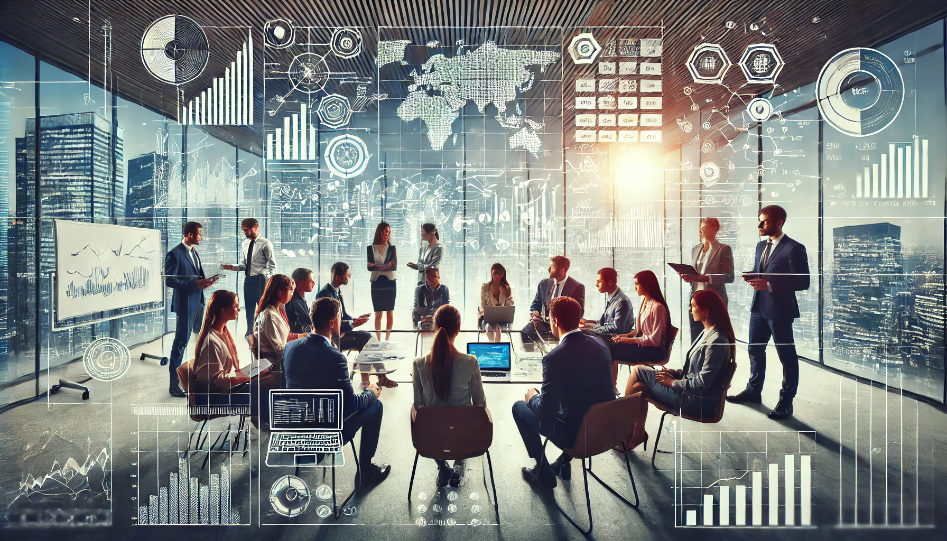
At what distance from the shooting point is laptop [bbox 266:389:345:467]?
257cm

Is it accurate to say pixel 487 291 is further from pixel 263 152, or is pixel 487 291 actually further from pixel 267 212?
pixel 263 152

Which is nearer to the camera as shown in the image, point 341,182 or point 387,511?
point 387,511

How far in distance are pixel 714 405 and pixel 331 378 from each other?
2.67 metres

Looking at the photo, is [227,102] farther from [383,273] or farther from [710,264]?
[710,264]

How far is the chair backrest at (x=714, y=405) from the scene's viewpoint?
262 cm

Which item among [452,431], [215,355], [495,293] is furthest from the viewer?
[495,293]

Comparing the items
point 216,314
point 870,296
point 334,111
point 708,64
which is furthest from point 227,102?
point 870,296

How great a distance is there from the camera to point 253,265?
292cm

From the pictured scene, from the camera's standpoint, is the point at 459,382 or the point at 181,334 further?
the point at 181,334

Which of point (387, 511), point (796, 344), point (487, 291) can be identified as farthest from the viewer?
point (487, 291)

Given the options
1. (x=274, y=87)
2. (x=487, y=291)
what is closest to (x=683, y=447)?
(x=487, y=291)

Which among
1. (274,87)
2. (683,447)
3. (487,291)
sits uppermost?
(274,87)

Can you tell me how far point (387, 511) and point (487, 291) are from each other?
1723mm

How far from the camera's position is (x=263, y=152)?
2861 mm
